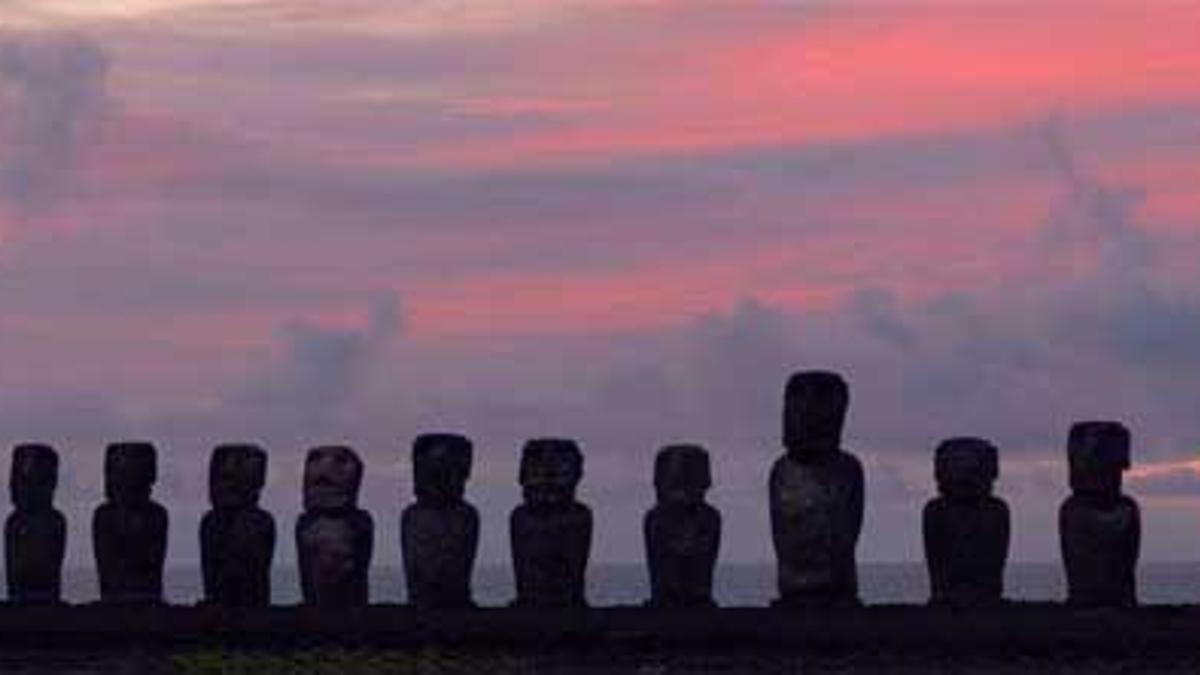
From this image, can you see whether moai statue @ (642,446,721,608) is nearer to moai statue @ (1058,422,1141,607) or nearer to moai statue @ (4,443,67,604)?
moai statue @ (1058,422,1141,607)

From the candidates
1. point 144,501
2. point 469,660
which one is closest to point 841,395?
point 469,660

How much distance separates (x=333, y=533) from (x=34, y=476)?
11.7 feet

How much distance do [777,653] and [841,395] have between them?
9.42 ft

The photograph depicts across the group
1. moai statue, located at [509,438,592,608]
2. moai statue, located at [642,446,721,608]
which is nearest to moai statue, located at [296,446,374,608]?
moai statue, located at [509,438,592,608]

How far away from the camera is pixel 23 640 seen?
28.4 metres

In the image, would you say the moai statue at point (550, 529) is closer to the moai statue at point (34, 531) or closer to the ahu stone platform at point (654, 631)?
the ahu stone platform at point (654, 631)

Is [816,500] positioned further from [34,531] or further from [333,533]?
[34,531]

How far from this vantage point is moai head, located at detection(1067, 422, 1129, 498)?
2792 cm

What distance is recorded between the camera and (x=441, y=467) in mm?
29453

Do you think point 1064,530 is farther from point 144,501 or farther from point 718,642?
point 144,501

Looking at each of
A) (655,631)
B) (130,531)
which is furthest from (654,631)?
(130,531)

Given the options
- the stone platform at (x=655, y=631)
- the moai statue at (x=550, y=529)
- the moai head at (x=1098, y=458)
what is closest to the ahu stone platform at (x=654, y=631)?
the stone platform at (x=655, y=631)

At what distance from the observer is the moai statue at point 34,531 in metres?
31.1

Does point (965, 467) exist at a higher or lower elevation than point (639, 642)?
higher
